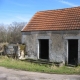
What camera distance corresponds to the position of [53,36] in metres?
18.6

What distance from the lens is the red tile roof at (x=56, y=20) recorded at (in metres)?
18.4

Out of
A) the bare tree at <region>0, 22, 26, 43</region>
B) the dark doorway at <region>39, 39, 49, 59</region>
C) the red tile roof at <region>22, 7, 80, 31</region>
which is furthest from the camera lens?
the bare tree at <region>0, 22, 26, 43</region>

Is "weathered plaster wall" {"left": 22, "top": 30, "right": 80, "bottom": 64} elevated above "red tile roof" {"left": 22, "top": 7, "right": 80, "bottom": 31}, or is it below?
below

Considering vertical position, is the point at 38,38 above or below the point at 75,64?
above

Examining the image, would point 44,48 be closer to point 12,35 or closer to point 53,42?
point 53,42

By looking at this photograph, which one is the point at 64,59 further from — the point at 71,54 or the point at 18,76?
the point at 18,76

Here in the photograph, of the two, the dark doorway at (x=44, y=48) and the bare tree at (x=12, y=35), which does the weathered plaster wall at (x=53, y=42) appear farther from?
the bare tree at (x=12, y=35)

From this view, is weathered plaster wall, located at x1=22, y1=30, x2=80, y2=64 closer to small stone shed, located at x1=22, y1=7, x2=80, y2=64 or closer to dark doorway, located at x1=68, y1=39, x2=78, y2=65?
small stone shed, located at x1=22, y1=7, x2=80, y2=64

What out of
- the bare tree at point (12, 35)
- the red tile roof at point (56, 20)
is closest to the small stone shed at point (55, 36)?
the red tile roof at point (56, 20)

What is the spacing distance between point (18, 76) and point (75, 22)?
8.26m

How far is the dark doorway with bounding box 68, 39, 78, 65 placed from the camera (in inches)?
702

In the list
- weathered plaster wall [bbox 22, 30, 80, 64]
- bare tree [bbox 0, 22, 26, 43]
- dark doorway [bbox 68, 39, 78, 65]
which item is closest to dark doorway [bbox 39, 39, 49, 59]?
weathered plaster wall [bbox 22, 30, 80, 64]

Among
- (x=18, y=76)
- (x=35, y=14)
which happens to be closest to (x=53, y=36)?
(x=35, y=14)

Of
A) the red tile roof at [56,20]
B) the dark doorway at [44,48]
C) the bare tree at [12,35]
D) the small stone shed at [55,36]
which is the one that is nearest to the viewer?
the small stone shed at [55,36]
